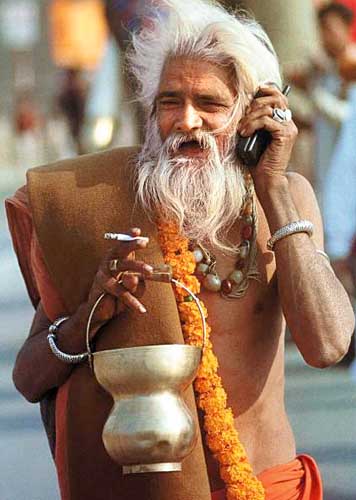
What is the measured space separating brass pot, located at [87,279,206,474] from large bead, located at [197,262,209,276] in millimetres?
415

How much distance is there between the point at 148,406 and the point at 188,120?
0.80m

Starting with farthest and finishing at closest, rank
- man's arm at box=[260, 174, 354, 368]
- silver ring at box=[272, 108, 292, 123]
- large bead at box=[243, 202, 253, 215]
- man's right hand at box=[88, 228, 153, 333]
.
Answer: large bead at box=[243, 202, 253, 215]
silver ring at box=[272, 108, 292, 123]
man's arm at box=[260, 174, 354, 368]
man's right hand at box=[88, 228, 153, 333]

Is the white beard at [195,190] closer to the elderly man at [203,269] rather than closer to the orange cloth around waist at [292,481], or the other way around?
the elderly man at [203,269]

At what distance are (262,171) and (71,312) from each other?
2.05 feet

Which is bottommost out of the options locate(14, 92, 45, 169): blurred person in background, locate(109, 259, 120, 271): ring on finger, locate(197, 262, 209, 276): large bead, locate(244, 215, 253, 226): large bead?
locate(14, 92, 45, 169): blurred person in background

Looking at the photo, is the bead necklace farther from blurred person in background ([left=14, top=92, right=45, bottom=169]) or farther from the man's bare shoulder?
blurred person in background ([left=14, top=92, right=45, bottom=169])

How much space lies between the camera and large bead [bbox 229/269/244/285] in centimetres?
462

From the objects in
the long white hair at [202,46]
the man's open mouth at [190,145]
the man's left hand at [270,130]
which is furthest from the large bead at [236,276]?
the long white hair at [202,46]

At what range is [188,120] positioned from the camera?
179 inches

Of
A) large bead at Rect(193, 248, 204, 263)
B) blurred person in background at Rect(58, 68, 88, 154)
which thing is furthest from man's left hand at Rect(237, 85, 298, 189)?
blurred person in background at Rect(58, 68, 88, 154)

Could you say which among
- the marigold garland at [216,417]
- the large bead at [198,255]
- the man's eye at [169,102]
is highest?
the man's eye at [169,102]

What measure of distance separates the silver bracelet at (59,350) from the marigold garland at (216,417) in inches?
11.0

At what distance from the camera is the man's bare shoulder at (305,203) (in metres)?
4.71

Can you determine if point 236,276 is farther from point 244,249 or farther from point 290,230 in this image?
point 290,230
